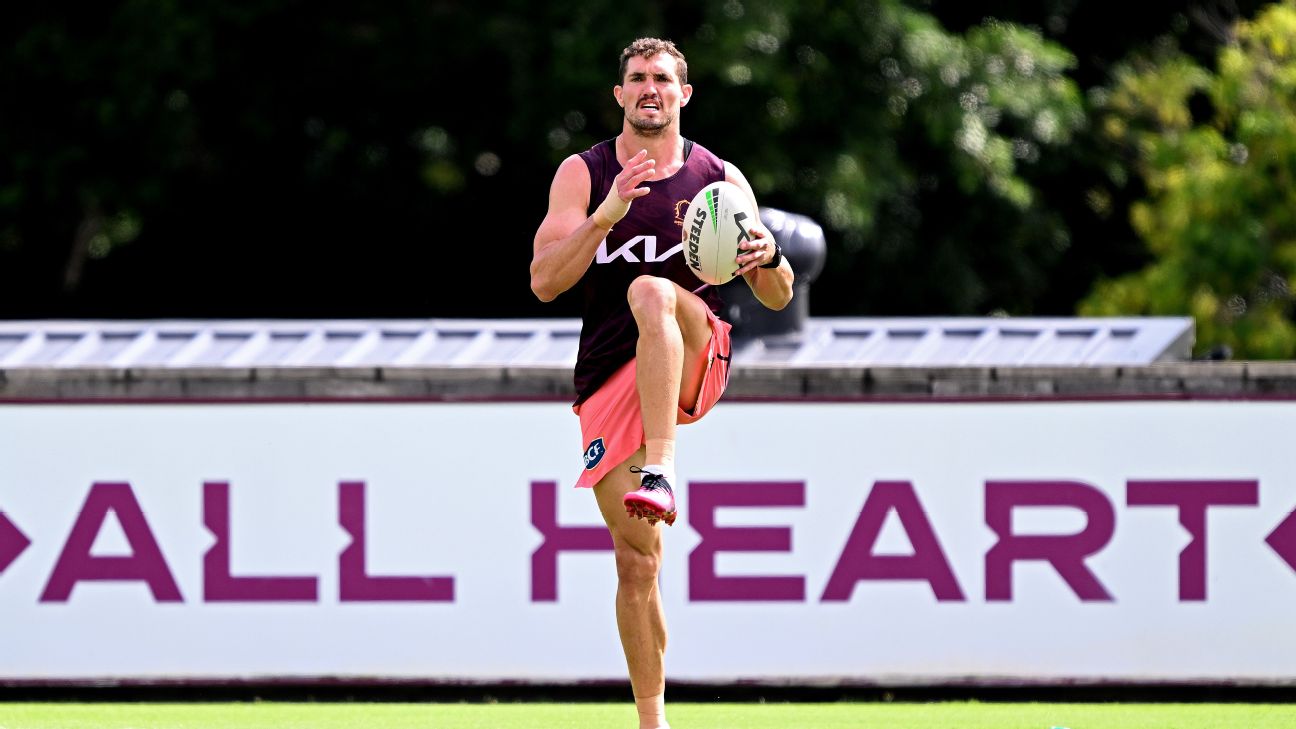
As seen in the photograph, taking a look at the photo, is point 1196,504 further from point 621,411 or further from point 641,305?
point 641,305

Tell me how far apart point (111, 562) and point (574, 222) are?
12.8 ft

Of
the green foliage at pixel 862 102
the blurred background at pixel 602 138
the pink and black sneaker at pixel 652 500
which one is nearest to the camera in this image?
the pink and black sneaker at pixel 652 500

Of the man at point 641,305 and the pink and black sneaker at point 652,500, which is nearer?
the pink and black sneaker at point 652,500

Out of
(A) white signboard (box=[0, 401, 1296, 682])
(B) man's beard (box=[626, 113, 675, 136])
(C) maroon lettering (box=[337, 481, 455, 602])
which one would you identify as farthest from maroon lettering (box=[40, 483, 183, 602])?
(B) man's beard (box=[626, 113, 675, 136])

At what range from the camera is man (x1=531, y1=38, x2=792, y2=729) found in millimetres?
6121

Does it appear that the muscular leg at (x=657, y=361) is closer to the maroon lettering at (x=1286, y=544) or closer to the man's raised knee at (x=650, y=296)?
the man's raised knee at (x=650, y=296)

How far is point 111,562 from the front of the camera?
9164 mm

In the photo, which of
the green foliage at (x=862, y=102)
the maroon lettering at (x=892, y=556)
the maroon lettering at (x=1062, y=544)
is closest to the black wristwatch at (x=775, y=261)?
the maroon lettering at (x=892, y=556)

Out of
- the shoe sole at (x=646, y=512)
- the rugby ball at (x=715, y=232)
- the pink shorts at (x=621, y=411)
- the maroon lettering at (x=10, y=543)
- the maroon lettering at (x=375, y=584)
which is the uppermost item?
the rugby ball at (x=715, y=232)

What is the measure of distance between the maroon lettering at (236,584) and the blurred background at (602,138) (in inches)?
459

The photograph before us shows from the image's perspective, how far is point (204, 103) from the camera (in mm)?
22453

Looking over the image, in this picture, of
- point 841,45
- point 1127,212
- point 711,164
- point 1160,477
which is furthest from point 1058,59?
point 711,164

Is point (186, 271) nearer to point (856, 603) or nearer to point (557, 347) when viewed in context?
point (557, 347)

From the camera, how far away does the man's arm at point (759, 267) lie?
20.1 feet
